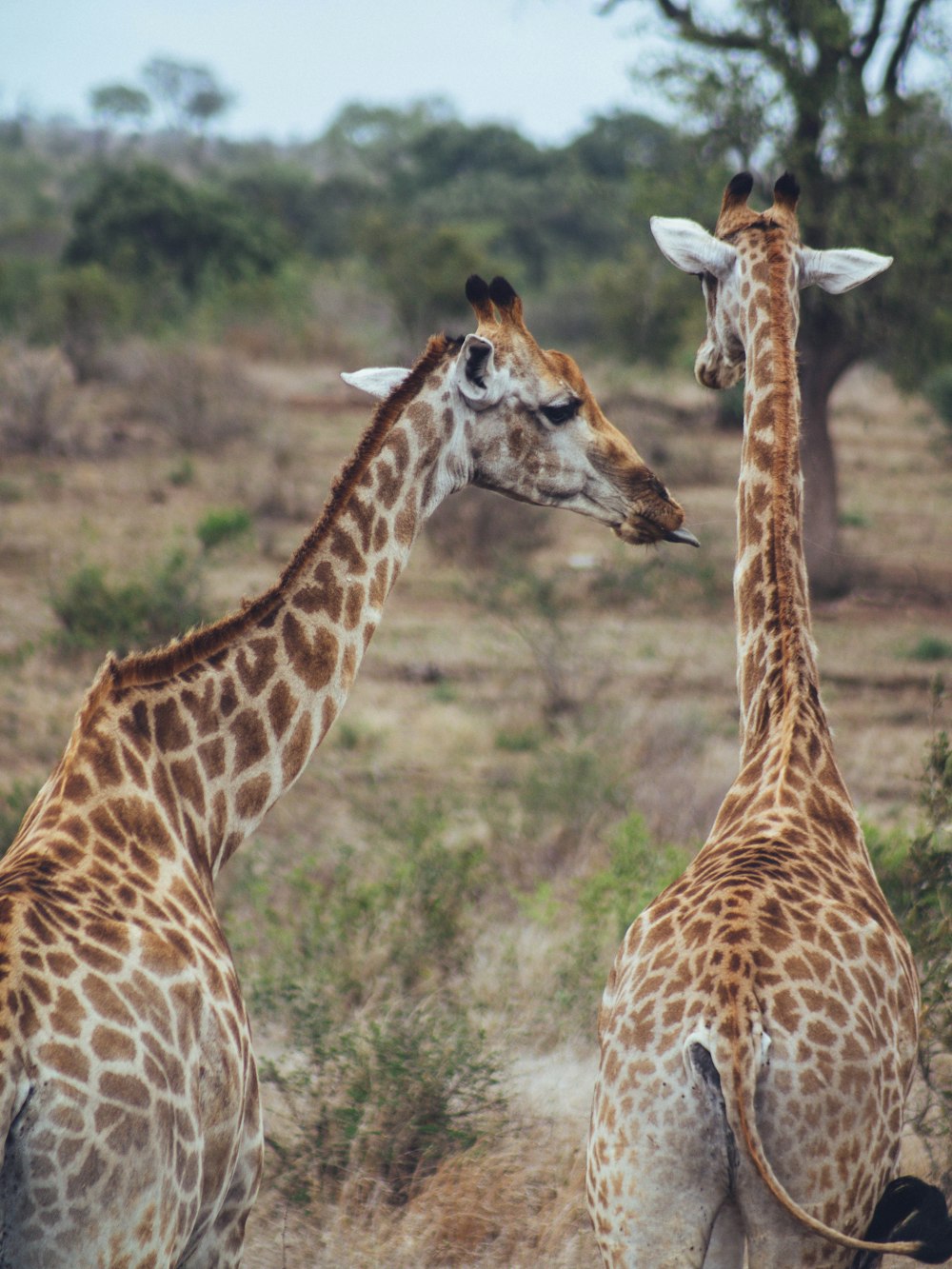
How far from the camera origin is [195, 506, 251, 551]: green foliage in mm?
12703

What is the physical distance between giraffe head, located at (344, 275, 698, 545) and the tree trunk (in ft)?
31.8

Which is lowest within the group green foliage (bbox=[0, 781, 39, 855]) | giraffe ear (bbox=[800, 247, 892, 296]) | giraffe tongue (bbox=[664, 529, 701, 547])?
green foliage (bbox=[0, 781, 39, 855])

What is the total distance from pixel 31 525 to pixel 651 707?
7.29 metres

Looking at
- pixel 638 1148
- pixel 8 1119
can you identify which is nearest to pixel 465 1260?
pixel 638 1148

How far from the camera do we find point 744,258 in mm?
4359

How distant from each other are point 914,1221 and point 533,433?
2.23 meters

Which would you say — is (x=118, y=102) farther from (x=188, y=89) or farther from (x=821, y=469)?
(x=821, y=469)

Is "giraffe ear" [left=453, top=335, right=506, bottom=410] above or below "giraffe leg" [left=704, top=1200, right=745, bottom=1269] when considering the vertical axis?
above

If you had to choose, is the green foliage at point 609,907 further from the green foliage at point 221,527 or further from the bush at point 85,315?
the bush at point 85,315

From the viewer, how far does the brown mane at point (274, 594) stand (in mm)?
3158

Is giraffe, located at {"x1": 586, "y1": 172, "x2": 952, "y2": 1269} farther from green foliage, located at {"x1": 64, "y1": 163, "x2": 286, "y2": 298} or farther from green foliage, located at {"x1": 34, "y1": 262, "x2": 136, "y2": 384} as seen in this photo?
green foliage, located at {"x1": 64, "y1": 163, "x2": 286, "y2": 298}

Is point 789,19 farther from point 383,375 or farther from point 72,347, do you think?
point 72,347

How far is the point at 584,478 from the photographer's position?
13.1 feet

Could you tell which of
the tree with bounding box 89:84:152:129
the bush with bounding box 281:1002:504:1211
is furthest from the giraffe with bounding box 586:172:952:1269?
the tree with bounding box 89:84:152:129
